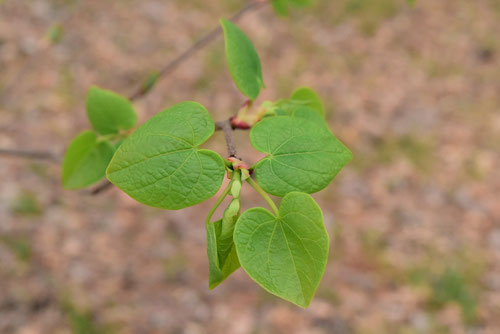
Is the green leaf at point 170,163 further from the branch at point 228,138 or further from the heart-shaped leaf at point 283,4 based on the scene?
the heart-shaped leaf at point 283,4

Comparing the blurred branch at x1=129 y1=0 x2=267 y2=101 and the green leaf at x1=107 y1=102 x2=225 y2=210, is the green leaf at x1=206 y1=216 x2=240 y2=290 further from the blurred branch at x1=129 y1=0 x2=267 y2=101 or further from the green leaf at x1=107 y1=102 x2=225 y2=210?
the blurred branch at x1=129 y1=0 x2=267 y2=101

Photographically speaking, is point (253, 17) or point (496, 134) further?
point (253, 17)

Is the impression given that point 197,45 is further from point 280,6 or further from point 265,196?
point 265,196

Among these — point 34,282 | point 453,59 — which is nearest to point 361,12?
point 453,59

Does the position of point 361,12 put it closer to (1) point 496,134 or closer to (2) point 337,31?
(2) point 337,31

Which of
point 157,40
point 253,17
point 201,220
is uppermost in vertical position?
point 253,17
